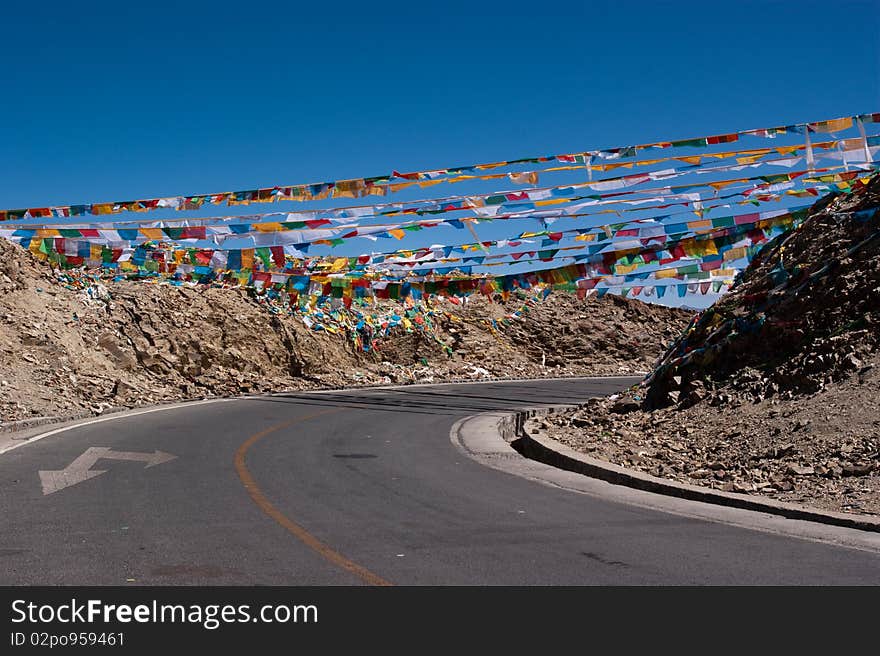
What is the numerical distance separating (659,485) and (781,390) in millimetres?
3894

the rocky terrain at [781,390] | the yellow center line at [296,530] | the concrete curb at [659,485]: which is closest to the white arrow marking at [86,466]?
the yellow center line at [296,530]

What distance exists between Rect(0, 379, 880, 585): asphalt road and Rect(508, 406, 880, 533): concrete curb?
35.1 inches

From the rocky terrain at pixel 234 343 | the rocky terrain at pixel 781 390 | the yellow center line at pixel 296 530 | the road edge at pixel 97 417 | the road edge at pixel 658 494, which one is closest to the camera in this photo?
the yellow center line at pixel 296 530

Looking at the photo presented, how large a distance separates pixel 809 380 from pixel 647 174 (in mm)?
6125

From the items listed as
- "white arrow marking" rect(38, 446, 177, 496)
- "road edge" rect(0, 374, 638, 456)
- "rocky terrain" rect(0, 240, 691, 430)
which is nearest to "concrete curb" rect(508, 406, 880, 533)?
"white arrow marking" rect(38, 446, 177, 496)

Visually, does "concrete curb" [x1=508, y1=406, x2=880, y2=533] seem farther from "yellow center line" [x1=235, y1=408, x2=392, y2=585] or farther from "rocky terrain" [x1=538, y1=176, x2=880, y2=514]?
"yellow center line" [x1=235, y1=408, x2=392, y2=585]

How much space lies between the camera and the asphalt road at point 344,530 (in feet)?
19.2

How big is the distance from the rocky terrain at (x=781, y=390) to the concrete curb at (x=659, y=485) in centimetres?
41

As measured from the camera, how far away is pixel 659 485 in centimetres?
983

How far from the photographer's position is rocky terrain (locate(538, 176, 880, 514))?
32.5ft

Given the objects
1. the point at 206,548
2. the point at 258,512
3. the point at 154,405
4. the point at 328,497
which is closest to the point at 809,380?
the point at 328,497

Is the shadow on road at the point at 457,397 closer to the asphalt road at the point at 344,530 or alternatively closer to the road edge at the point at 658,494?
the road edge at the point at 658,494

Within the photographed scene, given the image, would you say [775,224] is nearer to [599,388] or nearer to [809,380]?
[809,380]

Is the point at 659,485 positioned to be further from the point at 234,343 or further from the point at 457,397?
the point at 234,343
